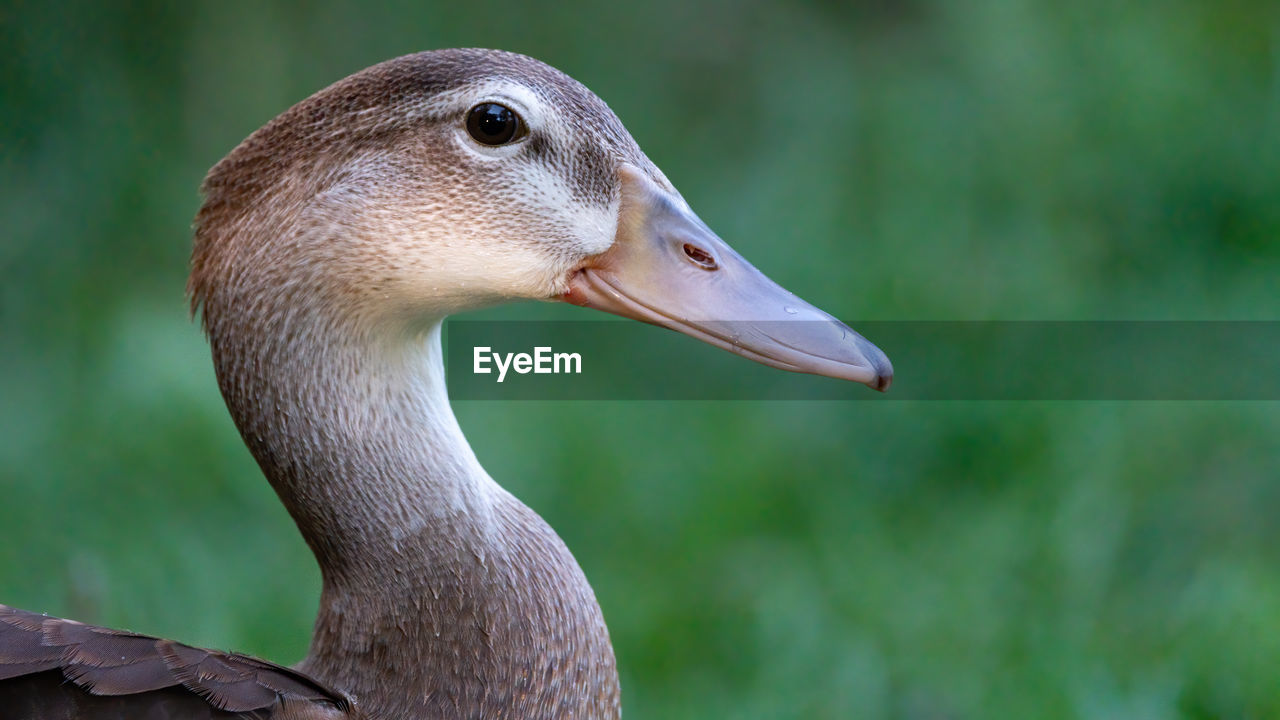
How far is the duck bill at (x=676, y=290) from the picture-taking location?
1.60 metres

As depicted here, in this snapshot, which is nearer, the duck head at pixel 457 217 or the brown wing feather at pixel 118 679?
the brown wing feather at pixel 118 679

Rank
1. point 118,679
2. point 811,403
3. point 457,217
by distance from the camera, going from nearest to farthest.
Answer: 1. point 118,679
2. point 457,217
3. point 811,403

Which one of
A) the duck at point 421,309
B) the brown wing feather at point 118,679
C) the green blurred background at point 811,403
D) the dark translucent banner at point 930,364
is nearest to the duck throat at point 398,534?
the duck at point 421,309

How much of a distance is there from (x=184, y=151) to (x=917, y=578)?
2.32 meters

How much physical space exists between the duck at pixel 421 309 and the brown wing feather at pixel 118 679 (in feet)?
0.06

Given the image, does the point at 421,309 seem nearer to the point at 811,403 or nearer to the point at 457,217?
the point at 457,217

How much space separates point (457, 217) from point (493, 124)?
0.12 meters

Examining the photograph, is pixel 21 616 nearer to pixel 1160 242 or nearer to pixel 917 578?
pixel 917 578

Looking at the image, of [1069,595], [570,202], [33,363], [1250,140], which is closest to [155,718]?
[570,202]

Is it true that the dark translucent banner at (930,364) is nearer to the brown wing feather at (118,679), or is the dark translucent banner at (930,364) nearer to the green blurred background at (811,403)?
the green blurred background at (811,403)

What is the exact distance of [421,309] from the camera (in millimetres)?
1583

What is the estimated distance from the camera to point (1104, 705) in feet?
7.66

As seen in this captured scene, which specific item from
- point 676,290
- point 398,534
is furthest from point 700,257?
point 398,534

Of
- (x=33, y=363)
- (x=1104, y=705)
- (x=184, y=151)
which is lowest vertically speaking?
(x=1104, y=705)
